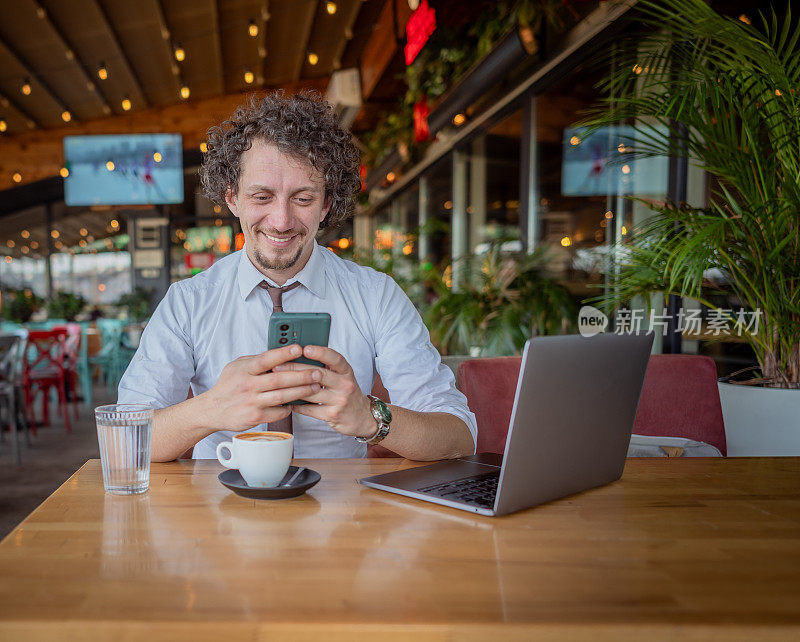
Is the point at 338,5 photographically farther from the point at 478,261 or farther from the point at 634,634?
the point at 634,634

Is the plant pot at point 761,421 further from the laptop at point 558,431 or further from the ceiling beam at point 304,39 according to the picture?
the ceiling beam at point 304,39

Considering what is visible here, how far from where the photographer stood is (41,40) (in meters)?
7.82

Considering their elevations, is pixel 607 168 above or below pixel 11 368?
above

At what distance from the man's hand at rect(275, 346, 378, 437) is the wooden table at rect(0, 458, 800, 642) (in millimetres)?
129

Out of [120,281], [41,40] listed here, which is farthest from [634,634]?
[120,281]

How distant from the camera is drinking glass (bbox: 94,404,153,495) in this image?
1053 mm

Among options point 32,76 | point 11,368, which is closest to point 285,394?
Answer: point 11,368

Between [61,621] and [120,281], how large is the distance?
39.7 ft

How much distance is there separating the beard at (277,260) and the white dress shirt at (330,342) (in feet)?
0.15

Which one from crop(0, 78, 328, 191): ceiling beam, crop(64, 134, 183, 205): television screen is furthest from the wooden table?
crop(0, 78, 328, 191): ceiling beam

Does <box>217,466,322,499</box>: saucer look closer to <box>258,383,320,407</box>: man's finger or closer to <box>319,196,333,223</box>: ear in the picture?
<box>258,383,320,407</box>: man's finger

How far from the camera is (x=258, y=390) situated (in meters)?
1.10

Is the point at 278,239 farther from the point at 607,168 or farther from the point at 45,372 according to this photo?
the point at 45,372

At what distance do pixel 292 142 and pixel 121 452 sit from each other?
0.87 meters
